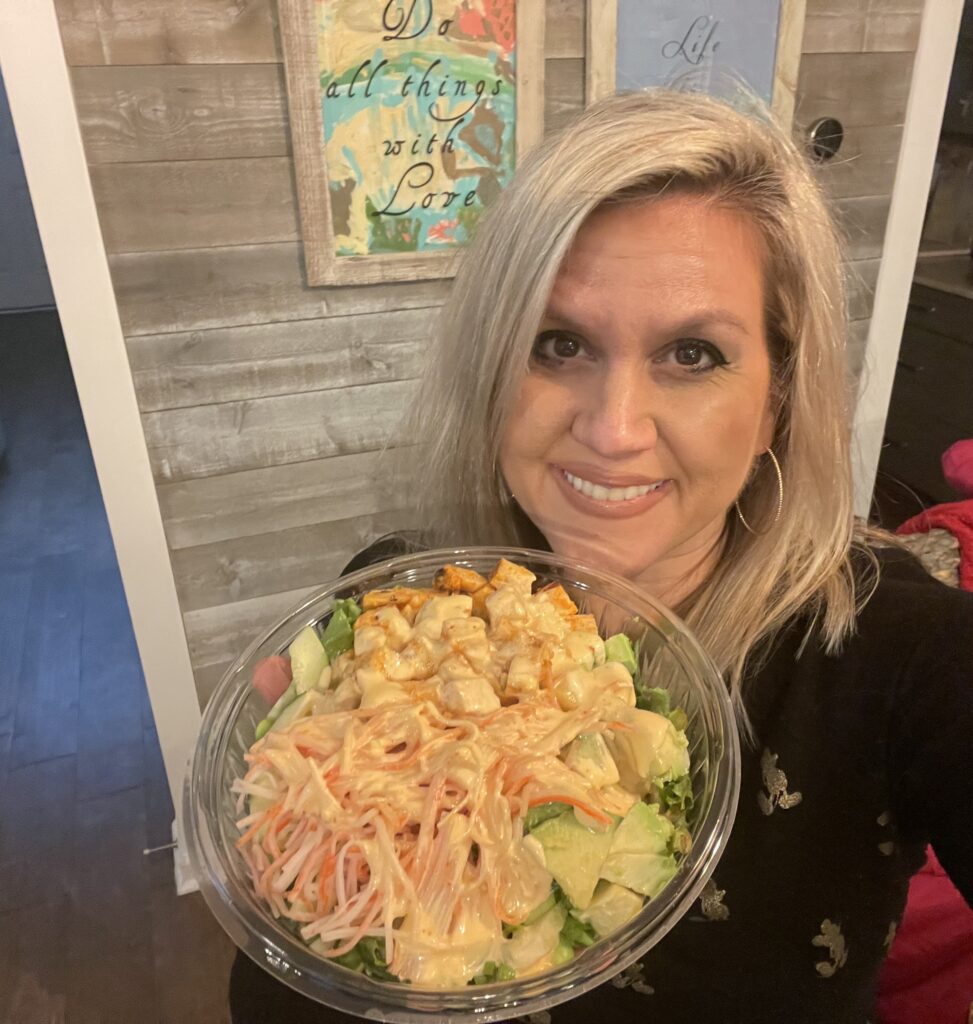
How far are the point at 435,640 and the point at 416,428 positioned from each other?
22.4 inches

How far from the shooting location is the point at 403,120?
1601mm

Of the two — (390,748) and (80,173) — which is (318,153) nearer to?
(80,173)

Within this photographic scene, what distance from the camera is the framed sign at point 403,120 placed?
4.95 ft

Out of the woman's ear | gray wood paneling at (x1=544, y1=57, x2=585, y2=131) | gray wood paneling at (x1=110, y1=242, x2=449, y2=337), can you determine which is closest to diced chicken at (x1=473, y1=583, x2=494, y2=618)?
the woman's ear

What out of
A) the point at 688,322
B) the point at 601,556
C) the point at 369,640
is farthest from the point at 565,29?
the point at 369,640

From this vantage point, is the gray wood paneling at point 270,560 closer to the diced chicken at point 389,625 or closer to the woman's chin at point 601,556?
the woman's chin at point 601,556

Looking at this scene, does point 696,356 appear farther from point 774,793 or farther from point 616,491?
point 774,793

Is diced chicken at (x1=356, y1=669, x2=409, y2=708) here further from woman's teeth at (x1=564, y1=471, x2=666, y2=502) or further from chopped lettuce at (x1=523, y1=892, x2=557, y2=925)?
woman's teeth at (x1=564, y1=471, x2=666, y2=502)

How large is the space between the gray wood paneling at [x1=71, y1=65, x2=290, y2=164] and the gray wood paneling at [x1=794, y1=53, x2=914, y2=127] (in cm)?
122

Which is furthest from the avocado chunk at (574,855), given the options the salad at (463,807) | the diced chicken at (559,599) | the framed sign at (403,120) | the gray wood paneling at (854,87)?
the gray wood paneling at (854,87)

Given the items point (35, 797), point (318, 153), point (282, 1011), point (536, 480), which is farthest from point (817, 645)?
point (35, 797)

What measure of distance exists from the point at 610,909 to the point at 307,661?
32 centimetres

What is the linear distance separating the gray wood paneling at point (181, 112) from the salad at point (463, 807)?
1.22 m

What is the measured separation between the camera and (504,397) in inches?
37.3
